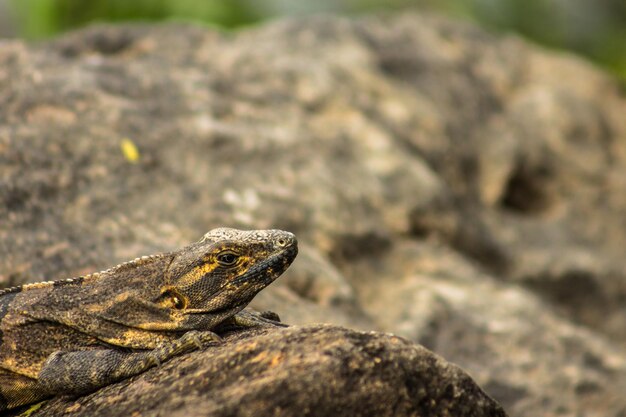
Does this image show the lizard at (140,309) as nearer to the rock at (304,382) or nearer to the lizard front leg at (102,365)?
the lizard front leg at (102,365)

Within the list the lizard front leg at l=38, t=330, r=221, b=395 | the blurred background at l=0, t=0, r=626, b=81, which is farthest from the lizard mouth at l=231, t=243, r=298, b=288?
the blurred background at l=0, t=0, r=626, b=81

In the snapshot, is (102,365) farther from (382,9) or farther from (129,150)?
(382,9)

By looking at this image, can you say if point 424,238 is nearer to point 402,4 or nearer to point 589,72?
point 589,72

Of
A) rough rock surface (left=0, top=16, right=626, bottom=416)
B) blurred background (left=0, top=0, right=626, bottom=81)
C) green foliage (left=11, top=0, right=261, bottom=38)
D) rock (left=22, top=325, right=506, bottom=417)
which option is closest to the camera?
rock (left=22, top=325, right=506, bottom=417)

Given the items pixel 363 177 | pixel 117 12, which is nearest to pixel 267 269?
pixel 363 177

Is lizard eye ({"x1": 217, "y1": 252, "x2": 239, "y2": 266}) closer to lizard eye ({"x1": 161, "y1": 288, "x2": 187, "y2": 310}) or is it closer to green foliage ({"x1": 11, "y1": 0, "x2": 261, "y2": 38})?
lizard eye ({"x1": 161, "y1": 288, "x2": 187, "y2": 310})

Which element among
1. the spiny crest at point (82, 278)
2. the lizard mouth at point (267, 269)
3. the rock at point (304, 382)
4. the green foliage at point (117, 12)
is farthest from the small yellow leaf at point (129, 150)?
Result: the green foliage at point (117, 12)

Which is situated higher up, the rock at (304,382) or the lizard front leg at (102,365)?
the rock at (304,382)
